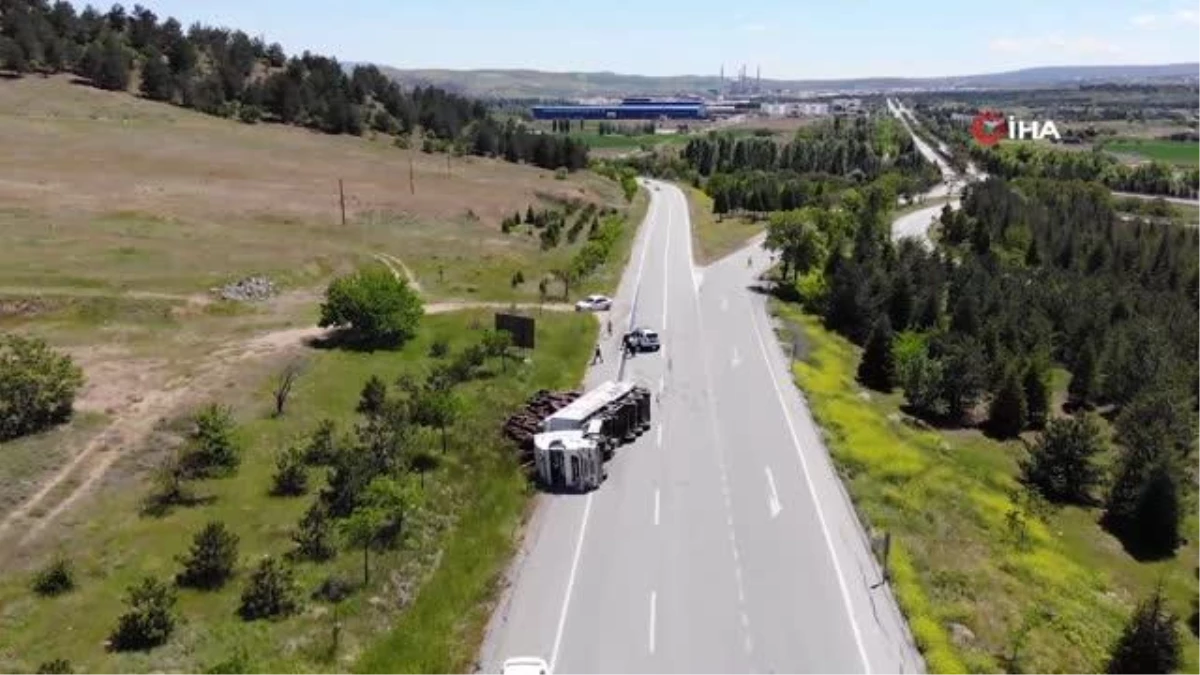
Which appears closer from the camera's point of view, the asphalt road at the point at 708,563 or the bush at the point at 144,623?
the bush at the point at 144,623

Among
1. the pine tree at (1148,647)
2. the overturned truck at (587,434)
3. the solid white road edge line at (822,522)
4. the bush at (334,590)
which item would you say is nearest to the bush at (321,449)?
the overturned truck at (587,434)

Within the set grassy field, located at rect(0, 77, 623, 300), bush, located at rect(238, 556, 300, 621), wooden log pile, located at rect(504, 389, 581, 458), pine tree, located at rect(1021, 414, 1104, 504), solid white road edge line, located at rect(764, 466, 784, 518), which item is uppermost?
grassy field, located at rect(0, 77, 623, 300)

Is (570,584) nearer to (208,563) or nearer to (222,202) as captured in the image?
(208,563)

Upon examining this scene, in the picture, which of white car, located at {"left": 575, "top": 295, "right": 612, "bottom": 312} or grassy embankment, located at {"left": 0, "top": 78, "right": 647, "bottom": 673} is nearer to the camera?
grassy embankment, located at {"left": 0, "top": 78, "right": 647, "bottom": 673}

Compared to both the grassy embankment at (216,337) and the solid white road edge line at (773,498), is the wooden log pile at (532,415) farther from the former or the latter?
the solid white road edge line at (773,498)

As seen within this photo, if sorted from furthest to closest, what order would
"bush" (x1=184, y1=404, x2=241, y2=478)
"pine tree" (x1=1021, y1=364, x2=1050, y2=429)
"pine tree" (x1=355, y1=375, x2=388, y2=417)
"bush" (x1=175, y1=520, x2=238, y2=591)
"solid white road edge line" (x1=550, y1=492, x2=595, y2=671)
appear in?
"pine tree" (x1=1021, y1=364, x2=1050, y2=429) < "pine tree" (x1=355, y1=375, x2=388, y2=417) < "bush" (x1=184, y1=404, x2=241, y2=478) < "bush" (x1=175, y1=520, x2=238, y2=591) < "solid white road edge line" (x1=550, y1=492, x2=595, y2=671)

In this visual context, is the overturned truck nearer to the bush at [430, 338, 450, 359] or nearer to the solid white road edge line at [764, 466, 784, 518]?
the solid white road edge line at [764, 466, 784, 518]

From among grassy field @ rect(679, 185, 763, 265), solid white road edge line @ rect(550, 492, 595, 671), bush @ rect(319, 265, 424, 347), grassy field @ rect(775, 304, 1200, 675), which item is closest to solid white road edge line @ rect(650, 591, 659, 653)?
solid white road edge line @ rect(550, 492, 595, 671)

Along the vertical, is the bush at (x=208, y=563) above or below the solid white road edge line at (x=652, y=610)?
above
